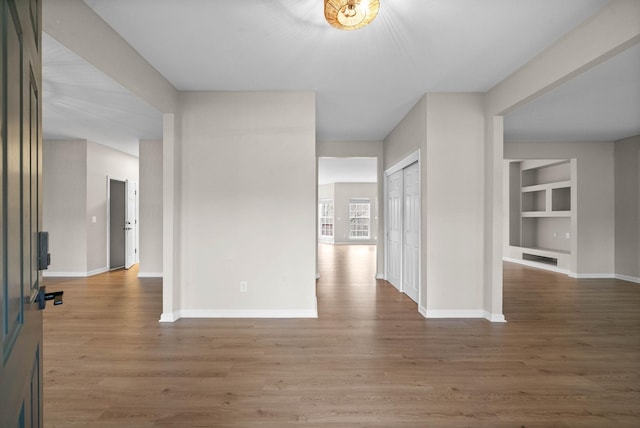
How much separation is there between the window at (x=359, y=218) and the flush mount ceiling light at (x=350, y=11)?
1278 cm

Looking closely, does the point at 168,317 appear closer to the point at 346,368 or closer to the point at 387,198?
the point at 346,368

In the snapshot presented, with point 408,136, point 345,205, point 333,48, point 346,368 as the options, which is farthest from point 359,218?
point 346,368

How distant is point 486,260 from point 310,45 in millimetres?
3179

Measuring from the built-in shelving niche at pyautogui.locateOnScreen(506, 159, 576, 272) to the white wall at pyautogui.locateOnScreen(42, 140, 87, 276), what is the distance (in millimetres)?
10043

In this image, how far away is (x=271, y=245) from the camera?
13.4ft

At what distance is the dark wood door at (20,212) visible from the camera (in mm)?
745

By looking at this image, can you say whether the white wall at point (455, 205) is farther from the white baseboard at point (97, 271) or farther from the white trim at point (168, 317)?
the white baseboard at point (97, 271)

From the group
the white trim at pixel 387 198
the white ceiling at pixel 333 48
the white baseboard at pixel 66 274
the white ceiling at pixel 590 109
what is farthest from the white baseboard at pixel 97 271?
the white ceiling at pixel 590 109

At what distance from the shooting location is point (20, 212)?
860 millimetres

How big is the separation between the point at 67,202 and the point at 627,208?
11110 millimetres

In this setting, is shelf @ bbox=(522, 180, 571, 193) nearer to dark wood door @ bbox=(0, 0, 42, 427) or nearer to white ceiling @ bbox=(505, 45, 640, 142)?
white ceiling @ bbox=(505, 45, 640, 142)

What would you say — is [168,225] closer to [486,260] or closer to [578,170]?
[486,260]

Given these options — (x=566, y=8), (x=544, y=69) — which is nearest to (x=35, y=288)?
(x=566, y=8)

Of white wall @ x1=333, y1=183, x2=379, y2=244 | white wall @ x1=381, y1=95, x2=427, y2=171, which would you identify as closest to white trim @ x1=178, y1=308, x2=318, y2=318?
white wall @ x1=381, y1=95, x2=427, y2=171
